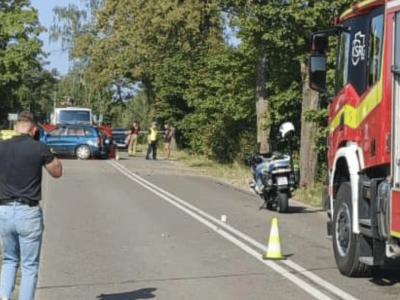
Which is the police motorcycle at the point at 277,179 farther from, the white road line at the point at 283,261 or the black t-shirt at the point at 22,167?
the black t-shirt at the point at 22,167

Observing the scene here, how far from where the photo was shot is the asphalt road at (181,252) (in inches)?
318

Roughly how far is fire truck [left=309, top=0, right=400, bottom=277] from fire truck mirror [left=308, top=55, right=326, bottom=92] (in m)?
0.01

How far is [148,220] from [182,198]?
4.52 m

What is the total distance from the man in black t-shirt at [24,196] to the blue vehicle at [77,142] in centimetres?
2876

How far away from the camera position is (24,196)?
628cm

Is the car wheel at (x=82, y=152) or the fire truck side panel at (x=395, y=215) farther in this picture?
the car wheel at (x=82, y=152)

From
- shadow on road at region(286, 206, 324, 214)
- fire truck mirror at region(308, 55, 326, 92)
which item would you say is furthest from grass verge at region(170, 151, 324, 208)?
fire truck mirror at region(308, 55, 326, 92)

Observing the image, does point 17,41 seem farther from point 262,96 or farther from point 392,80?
point 392,80

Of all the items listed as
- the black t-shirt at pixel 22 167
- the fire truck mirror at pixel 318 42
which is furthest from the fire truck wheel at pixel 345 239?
the black t-shirt at pixel 22 167

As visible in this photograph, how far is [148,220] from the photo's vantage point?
14.0 meters

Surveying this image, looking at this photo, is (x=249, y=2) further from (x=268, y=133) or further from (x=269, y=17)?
(x=268, y=133)

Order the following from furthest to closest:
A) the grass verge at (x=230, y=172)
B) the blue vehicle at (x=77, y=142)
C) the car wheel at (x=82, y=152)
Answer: the car wheel at (x=82, y=152)
the blue vehicle at (x=77, y=142)
the grass verge at (x=230, y=172)

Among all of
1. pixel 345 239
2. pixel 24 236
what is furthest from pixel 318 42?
pixel 24 236

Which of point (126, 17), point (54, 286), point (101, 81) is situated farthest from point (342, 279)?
point (101, 81)
